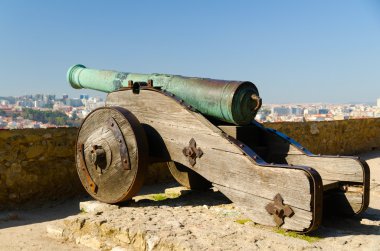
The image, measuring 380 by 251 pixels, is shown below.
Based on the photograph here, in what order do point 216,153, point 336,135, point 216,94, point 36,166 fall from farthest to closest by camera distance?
1. point 336,135
2. point 36,166
3. point 216,94
4. point 216,153

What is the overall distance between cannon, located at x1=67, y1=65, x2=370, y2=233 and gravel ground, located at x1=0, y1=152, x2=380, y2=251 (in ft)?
0.50

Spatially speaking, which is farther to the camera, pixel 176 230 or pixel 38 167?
pixel 38 167

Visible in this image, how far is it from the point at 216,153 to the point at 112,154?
1.09 metres

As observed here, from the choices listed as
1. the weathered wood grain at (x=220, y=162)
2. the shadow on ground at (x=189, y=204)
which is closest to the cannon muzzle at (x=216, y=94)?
the weathered wood grain at (x=220, y=162)

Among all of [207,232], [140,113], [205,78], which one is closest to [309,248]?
[207,232]

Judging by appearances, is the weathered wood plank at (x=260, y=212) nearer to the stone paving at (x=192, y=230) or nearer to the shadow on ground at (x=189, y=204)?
the stone paving at (x=192, y=230)

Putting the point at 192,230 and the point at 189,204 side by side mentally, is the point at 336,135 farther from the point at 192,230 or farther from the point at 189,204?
the point at 192,230

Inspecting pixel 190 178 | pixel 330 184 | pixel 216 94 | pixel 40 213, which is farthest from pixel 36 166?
pixel 330 184

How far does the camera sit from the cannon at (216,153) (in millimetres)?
2994

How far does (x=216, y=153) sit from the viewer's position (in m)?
3.46

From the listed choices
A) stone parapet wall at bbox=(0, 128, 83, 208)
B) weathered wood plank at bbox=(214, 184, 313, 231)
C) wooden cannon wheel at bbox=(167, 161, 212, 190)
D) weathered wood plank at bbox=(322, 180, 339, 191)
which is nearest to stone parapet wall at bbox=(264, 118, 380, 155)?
wooden cannon wheel at bbox=(167, 161, 212, 190)

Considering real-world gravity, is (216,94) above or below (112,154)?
above

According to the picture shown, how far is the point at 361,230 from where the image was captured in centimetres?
329

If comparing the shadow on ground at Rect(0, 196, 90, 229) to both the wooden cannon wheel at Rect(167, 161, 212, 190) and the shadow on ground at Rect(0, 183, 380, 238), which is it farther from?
the wooden cannon wheel at Rect(167, 161, 212, 190)
